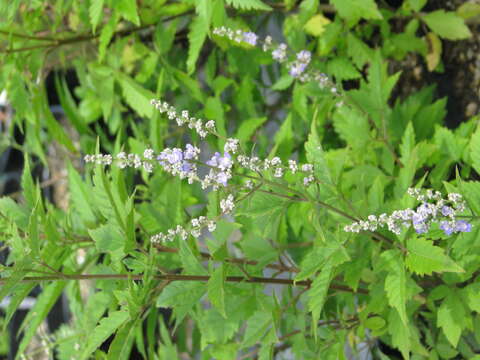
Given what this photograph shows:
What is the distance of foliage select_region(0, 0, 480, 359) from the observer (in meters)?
0.87

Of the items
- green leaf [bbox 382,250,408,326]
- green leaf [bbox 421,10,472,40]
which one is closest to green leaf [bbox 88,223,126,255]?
green leaf [bbox 382,250,408,326]

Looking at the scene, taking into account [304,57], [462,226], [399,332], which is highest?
[304,57]

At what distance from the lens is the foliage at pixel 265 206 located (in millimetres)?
871

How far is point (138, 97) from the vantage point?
55.6 inches

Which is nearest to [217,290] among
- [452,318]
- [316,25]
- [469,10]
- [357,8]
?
[452,318]

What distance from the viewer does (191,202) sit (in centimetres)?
142

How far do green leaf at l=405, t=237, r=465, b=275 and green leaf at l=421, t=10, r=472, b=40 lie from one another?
711 millimetres

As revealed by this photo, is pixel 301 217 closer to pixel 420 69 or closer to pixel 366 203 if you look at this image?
pixel 366 203

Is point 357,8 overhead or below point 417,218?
overhead

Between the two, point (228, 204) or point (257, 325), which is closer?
point (228, 204)

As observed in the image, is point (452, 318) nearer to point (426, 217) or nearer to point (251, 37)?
point (426, 217)

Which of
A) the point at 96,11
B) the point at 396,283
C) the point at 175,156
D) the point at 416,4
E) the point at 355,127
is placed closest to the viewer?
the point at 175,156

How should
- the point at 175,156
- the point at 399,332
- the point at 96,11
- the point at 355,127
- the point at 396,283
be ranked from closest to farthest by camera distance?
the point at 175,156 → the point at 396,283 → the point at 399,332 → the point at 96,11 → the point at 355,127

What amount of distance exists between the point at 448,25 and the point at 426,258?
77cm
